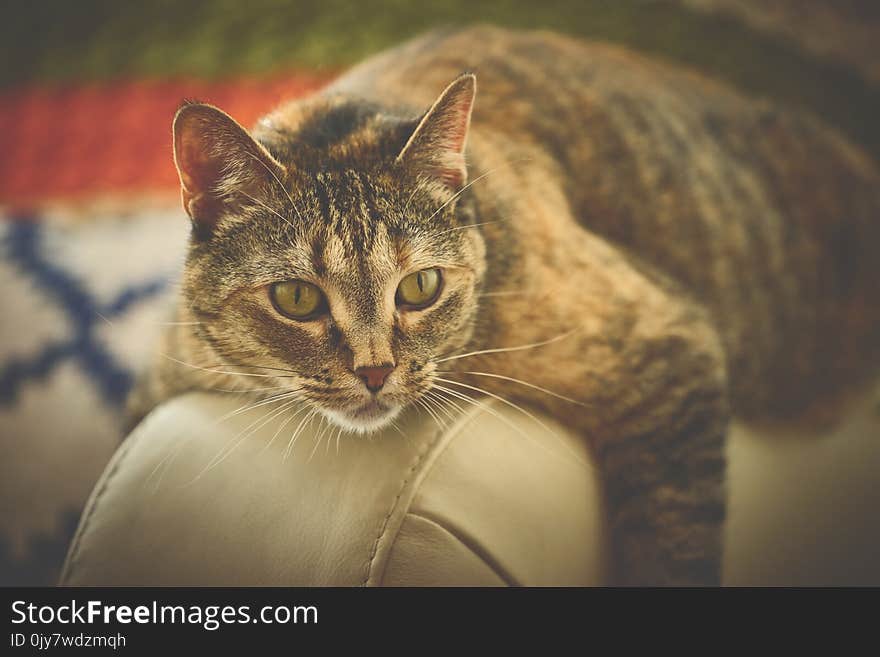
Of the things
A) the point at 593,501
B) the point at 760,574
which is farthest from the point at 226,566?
the point at 760,574

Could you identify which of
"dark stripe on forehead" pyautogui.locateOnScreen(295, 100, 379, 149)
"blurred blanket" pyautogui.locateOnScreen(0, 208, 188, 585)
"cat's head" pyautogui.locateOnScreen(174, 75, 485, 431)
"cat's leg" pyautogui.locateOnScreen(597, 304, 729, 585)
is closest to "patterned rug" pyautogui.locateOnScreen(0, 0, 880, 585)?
"blurred blanket" pyautogui.locateOnScreen(0, 208, 188, 585)

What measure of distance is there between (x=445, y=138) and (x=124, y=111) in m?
0.75

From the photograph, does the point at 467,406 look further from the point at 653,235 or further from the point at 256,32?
the point at 256,32

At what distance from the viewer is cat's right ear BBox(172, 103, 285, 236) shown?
61 centimetres

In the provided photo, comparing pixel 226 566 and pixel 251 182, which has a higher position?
pixel 251 182

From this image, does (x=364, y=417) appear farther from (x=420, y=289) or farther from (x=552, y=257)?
(x=552, y=257)

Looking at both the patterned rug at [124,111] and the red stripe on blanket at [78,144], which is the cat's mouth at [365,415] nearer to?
the patterned rug at [124,111]

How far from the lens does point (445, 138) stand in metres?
0.69

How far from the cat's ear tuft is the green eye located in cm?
15

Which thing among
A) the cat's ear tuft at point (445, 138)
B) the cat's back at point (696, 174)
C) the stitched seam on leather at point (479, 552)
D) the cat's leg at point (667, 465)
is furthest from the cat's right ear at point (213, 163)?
the cat's leg at point (667, 465)

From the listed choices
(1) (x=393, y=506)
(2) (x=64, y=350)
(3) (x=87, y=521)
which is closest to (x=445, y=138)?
(1) (x=393, y=506)

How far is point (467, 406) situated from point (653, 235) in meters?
0.48

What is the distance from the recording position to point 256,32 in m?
1.10

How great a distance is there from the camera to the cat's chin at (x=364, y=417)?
2.12 ft
